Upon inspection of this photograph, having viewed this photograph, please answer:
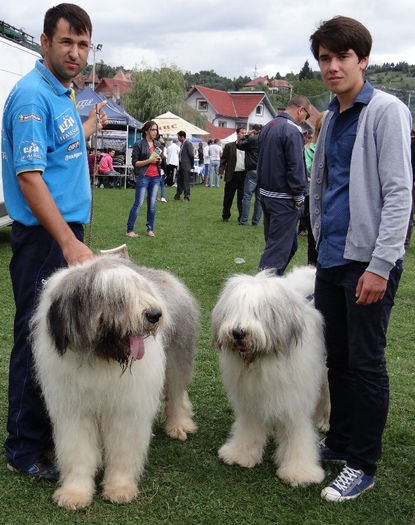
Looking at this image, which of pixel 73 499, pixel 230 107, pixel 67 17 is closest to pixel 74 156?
pixel 67 17

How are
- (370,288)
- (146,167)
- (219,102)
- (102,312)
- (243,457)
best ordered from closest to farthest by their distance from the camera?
(102,312) → (370,288) → (243,457) → (146,167) → (219,102)

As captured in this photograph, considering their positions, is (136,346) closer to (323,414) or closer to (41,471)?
(41,471)

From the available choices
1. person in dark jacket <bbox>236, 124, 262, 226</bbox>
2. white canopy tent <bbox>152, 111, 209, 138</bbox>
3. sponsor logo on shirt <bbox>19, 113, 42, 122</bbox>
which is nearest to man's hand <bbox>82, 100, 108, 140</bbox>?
sponsor logo on shirt <bbox>19, 113, 42, 122</bbox>

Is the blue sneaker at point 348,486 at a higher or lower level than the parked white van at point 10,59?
lower

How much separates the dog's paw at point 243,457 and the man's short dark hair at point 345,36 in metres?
2.26

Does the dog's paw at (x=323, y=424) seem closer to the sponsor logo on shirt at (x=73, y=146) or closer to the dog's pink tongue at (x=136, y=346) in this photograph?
A: the dog's pink tongue at (x=136, y=346)

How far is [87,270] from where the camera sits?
8.02ft

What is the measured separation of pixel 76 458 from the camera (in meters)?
2.70

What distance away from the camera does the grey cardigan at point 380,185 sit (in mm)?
2445

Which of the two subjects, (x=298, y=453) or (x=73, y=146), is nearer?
(x=73, y=146)

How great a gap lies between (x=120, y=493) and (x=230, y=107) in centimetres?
5765

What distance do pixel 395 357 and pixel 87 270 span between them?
A: 138 inches

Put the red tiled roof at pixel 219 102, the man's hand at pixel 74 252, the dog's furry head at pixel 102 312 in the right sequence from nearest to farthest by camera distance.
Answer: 1. the dog's furry head at pixel 102 312
2. the man's hand at pixel 74 252
3. the red tiled roof at pixel 219 102

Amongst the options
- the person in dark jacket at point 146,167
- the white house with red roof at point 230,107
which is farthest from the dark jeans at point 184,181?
the white house with red roof at point 230,107
